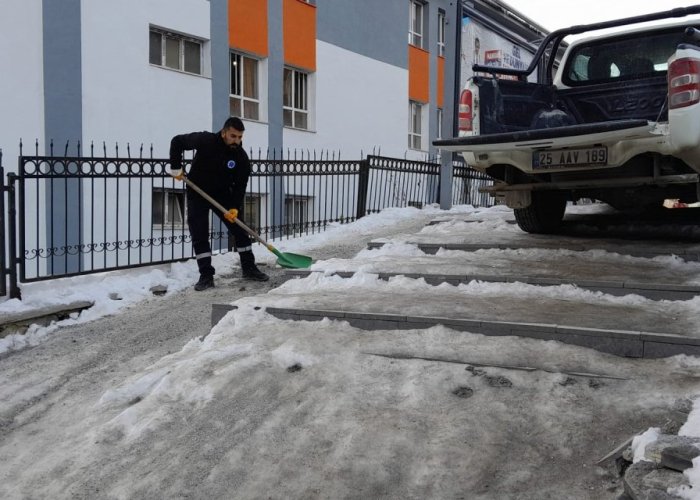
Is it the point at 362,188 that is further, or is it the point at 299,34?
the point at 299,34

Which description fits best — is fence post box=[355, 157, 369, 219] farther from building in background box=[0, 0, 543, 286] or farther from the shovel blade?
the shovel blade

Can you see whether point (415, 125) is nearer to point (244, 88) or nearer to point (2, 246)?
point (244, 88)

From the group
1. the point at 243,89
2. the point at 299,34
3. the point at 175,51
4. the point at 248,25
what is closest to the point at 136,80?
the point at 175,51

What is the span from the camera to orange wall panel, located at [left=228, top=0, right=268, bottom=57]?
1289cm

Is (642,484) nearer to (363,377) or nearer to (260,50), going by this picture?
(363,377)

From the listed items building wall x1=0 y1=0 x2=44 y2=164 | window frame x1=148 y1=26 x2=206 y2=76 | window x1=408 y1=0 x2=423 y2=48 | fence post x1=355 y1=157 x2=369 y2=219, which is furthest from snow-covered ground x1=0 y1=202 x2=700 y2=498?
window x1=408 y1=0 x2=423 y2=48

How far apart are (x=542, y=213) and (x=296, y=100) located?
9.50 metres

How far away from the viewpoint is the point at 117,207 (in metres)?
7.10

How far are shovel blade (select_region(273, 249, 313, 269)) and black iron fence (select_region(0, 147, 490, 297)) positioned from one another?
4.41ft

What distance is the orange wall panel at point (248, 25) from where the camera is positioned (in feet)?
42.3

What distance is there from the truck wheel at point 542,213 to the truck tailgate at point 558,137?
51.7 inches

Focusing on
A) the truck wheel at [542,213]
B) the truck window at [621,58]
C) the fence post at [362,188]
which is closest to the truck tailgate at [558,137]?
the truck wheel at [542,213]

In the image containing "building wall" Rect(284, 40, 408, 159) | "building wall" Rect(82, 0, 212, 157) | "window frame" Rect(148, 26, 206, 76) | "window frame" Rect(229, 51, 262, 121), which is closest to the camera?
"building wall" Rect(82, 0, 212, 157)

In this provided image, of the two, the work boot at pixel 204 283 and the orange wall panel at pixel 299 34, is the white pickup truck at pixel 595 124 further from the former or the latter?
the orange wall panel at pixel 299 34
